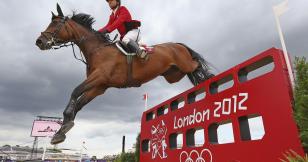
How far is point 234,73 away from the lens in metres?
2.38

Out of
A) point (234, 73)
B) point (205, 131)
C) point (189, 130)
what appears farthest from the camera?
point (189, 130)

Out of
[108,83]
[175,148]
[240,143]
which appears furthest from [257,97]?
[108,83]

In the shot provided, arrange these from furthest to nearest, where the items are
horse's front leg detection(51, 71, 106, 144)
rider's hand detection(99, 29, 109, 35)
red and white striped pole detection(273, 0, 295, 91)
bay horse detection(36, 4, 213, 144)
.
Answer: rider's hand detection(99, 29, 109, 35) < bay horse detection(36, 4, 213, 144) < horse's front leg detection(51, 71, 106, 144) < red and white striped pole detection(273, 0, 295, 91)

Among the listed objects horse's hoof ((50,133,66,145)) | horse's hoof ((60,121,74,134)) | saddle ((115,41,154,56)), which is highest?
saddle ((115,41,154,56))

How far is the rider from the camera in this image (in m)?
3.49

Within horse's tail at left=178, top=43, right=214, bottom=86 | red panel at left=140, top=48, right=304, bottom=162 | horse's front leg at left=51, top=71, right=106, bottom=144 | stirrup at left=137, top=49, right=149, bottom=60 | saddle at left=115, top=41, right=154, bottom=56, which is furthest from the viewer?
horse's tail at left=178, top=43, right=214, bottom=86

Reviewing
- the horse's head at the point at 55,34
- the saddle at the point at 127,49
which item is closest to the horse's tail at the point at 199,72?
the saddle at the point at 127,49

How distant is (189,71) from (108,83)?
1.34m

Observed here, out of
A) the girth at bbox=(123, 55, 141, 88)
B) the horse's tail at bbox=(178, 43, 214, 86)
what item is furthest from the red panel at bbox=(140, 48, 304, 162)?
the horse's tail at bbox=(178, 43, 214, 86)

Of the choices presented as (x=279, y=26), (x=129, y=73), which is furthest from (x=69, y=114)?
(x=279, y=26)

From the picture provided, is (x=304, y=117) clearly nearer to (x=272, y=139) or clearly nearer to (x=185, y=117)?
(x=272, y=139)

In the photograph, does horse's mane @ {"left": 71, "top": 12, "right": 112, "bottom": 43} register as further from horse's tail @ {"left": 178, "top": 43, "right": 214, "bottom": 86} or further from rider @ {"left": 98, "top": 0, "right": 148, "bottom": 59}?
horse's tail @ {"left": 178, "top": 43, "right": 214, "bottom": 86}

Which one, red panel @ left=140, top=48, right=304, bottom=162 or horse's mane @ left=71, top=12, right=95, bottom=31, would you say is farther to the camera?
horse's mane @ left=71, top=12, right=95, bottom=31

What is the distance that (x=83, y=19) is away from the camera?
3986 mm
